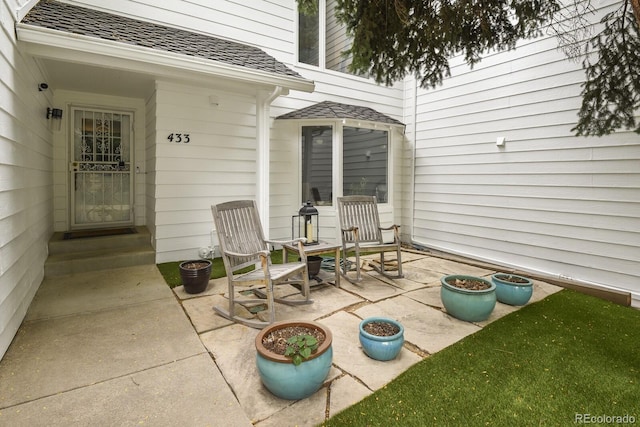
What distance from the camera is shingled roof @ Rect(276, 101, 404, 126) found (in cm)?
562

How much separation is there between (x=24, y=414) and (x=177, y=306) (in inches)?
58.7

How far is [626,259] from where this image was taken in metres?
3.88

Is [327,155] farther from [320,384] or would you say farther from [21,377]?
[21,377]

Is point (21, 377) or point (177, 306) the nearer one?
point (21, 377)

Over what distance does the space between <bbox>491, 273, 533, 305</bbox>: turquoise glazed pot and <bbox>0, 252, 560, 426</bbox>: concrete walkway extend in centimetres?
12

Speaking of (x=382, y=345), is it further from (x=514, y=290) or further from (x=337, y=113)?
(x=337, y=113)

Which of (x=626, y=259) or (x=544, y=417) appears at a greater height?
(x=626, y=259)

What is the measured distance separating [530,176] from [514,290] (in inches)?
91.5

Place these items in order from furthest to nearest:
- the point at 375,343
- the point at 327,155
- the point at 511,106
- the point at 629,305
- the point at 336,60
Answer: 1. the point at 336,60
2. the point at 327,155
3. the point at 511,106
4. the point at 629,305
5. the point at 375,343

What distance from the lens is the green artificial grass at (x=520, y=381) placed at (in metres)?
1.76

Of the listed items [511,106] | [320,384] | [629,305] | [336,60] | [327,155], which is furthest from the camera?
[336,60]

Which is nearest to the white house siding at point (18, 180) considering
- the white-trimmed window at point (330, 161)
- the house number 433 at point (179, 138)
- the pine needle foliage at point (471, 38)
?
the house number 433 at point (179, 138)

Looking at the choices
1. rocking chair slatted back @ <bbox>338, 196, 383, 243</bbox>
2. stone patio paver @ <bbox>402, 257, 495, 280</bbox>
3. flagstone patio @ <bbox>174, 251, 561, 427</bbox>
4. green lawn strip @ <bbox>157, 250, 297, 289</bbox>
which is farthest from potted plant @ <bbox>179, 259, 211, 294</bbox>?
stone patio paver @ <bbox>402, 257, 495, 280</bbox>

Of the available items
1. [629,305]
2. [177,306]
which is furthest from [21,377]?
[629,305]
